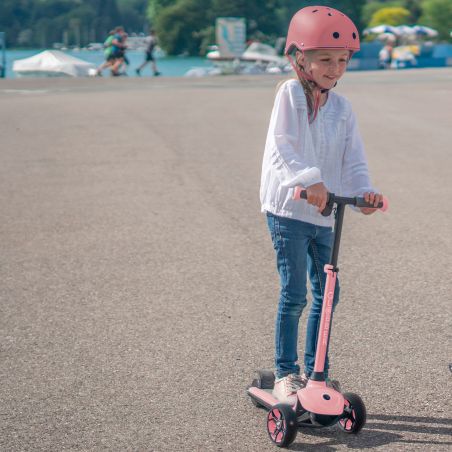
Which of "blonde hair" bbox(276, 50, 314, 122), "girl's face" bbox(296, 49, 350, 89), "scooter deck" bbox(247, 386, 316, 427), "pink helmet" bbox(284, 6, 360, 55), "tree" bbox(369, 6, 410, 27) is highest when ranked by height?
"pink helmet" bbox(284, 6, 360, 55)

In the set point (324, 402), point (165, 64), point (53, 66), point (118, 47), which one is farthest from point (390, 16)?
point (324, 402)

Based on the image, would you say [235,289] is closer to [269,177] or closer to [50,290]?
[50,290]

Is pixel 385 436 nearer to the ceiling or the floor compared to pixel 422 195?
nearer to the ceiling

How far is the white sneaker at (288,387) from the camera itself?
12.9 feet

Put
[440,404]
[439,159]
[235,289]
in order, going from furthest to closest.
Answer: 1. [439,159]
2. [235,289]
3. [440,404]

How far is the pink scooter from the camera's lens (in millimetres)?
3656

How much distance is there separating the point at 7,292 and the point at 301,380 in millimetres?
2848

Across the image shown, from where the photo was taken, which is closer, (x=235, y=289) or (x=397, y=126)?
(x=235, y=289)

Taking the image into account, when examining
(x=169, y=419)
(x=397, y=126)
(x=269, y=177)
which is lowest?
(x=397, y=126)

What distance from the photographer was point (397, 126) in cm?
1678

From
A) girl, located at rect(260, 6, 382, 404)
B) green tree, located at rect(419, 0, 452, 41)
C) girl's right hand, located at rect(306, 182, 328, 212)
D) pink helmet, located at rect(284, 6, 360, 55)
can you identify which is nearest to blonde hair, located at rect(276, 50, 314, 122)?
girl, located at rect(260, 6, 382, 404)

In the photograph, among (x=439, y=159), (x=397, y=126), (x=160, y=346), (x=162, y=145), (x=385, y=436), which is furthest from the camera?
(x=397, y=126)

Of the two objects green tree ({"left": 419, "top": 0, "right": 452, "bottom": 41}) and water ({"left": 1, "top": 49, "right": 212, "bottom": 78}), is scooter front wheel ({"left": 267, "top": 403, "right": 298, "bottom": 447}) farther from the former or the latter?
green tree ({"left": 419, "top": 0, "right": 452, "bottom": 41})

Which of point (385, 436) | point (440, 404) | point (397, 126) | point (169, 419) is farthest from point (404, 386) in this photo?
point (397, 126)
